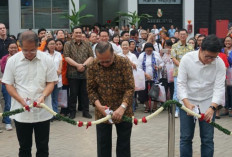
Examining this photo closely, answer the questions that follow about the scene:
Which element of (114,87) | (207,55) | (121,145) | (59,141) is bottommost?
(59,141)

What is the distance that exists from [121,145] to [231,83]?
5382 mm

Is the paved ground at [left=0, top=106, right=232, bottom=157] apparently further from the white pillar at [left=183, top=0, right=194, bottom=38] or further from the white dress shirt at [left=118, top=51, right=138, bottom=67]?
the white pillar at [left=183, top=0, right=194, bottom=38]

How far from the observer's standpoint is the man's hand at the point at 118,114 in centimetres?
514

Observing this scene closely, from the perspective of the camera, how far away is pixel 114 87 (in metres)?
5.27

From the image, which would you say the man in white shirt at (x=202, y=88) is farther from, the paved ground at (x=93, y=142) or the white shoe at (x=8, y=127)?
the white shoe at (x=8, y=127)

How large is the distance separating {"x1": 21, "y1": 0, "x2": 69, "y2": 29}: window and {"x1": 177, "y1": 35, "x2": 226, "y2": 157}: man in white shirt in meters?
24.6

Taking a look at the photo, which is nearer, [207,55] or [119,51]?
[207,55]

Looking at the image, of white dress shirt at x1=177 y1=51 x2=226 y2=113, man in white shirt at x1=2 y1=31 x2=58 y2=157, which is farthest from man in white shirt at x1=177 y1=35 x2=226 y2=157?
man in white shirt at x1=2 y1=31 x2=58 y2=157

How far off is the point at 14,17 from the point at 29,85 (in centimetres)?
2404

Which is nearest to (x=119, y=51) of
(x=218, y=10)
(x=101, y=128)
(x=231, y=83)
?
(x=231, y=83)

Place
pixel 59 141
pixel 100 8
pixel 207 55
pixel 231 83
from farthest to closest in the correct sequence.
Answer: pixel 100 8 < pixel 231 83 < pixel 59 141 < pixel 207 55

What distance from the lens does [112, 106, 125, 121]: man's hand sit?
5.14 metres

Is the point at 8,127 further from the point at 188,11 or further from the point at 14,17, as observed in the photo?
the point at 188,11

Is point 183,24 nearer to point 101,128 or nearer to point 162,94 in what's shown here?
point 162,94
